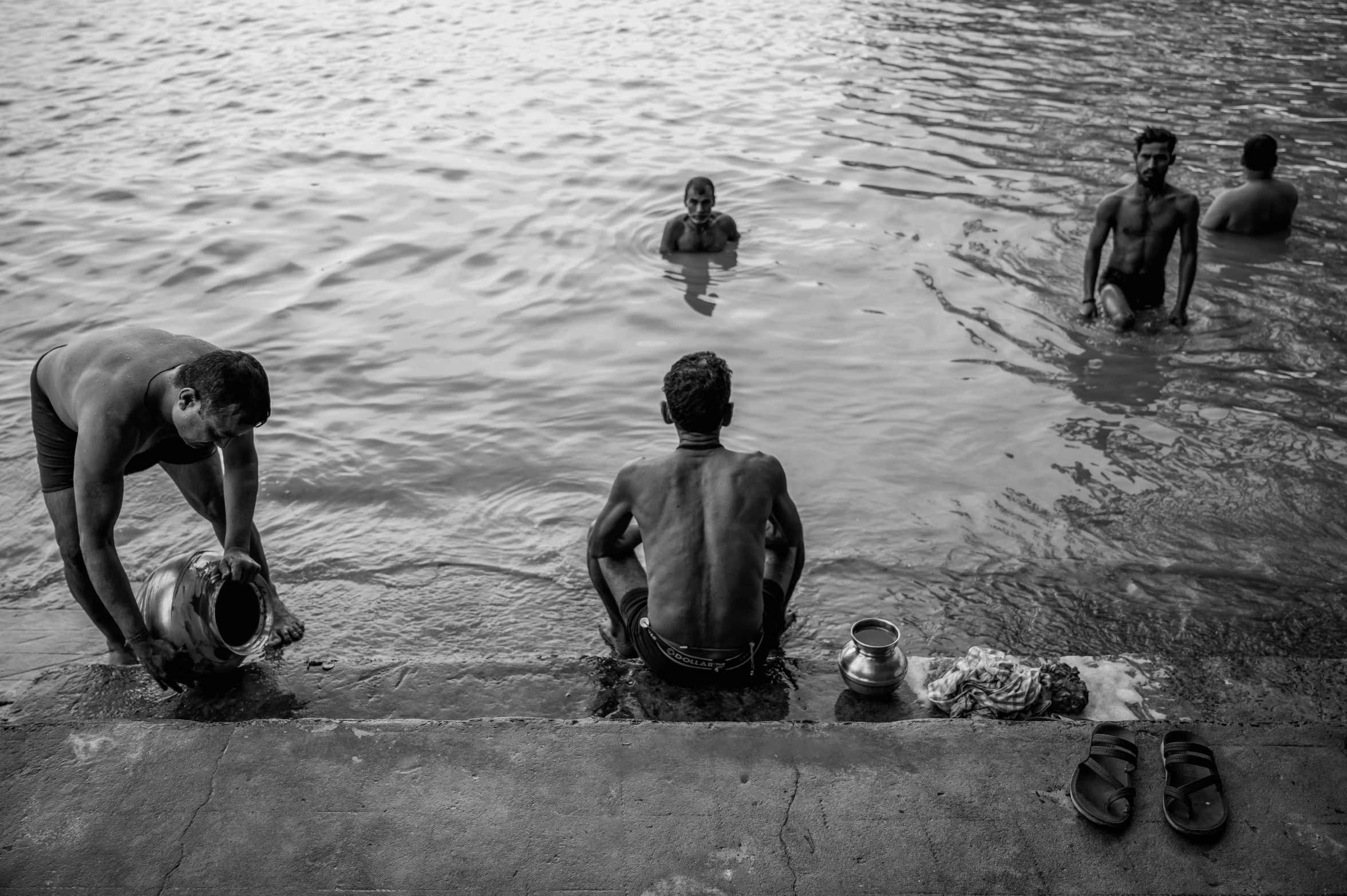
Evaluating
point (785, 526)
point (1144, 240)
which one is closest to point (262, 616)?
point (785, 526)

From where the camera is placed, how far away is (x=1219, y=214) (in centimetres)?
978

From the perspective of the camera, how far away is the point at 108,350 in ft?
13.0

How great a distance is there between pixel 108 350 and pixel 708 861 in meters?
2.87

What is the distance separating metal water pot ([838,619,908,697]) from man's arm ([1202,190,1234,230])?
7.66m

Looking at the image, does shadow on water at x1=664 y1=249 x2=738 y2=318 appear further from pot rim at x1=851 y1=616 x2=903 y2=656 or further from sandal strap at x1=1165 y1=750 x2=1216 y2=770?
sandal strap at x1=1165 y1=750 x2=1216 y2=770

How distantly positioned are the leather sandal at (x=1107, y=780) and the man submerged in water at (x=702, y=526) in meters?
1.29

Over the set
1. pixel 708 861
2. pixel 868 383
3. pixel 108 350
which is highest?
pixel 108 350

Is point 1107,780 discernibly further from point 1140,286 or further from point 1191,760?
point 1140,286

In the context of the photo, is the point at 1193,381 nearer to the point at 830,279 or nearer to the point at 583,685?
the point at 830,279

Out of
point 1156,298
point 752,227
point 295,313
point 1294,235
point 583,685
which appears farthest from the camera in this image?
point 752,227

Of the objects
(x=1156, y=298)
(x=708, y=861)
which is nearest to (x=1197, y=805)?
(x=708, y=861)

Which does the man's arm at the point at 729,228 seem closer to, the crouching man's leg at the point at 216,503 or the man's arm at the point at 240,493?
the crouching man's leg at the point at 216,503

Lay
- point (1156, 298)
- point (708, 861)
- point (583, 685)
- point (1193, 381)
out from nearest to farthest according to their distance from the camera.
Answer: point (708, 861) < point (583, 685) < point (1193, 381) < point (1156, 298)

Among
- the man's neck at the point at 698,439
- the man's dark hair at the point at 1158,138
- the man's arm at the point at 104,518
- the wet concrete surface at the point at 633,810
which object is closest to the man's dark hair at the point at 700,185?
the man's dark hair at the point at 1158,138
